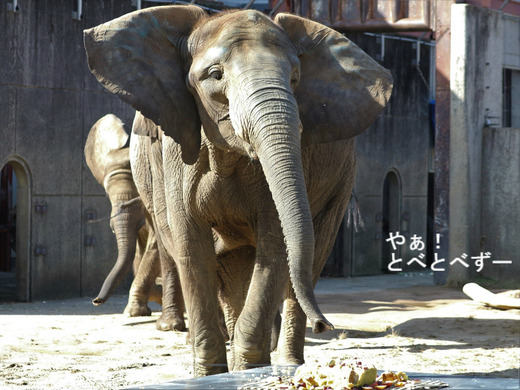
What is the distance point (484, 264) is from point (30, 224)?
270 inches

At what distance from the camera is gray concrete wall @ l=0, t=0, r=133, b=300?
1168 cm

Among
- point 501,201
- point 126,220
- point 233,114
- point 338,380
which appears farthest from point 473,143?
point 338,380

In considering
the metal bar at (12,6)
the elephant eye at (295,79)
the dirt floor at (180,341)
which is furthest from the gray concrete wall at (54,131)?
the elephant eye at (295,79)

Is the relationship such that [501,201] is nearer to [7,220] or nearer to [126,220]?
[126,220]

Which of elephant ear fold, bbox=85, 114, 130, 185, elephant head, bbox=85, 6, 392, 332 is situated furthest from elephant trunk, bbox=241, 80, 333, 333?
elephant ear fold, bbox=85, 114, 130, 185

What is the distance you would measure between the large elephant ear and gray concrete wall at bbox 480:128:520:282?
995 centimetres

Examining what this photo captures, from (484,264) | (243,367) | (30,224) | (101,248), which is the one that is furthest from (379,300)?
(243,367)

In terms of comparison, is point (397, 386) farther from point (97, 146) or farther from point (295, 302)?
point (97, 146)

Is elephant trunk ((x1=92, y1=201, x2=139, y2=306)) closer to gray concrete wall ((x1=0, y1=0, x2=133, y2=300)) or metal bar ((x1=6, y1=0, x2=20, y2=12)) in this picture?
gray concrete wall ((x1=0, y1=0, x2=133, y2=300))

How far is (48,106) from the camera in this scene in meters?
12.0

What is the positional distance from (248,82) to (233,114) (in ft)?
0.63

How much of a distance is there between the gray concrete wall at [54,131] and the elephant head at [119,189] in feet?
4.69

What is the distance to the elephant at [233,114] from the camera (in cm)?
473

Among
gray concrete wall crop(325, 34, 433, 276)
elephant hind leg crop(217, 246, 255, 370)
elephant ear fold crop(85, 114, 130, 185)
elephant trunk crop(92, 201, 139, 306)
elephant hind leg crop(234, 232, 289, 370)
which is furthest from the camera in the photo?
gray concrete wall crop(325, 34, 433, 276)
